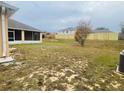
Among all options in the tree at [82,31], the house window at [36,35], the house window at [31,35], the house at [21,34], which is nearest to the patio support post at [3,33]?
the house at [21,34]

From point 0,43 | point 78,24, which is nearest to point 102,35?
point 78,24

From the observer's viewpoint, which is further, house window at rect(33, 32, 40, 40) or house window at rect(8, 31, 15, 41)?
house window at rect(33, 32, 40, 40)

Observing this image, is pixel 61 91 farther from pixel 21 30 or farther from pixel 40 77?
pixel 21 30

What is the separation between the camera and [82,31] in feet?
70.1

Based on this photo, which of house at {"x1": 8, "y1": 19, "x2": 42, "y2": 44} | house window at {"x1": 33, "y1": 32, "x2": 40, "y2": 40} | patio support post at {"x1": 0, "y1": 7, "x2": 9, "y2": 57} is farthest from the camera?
house window at {"x1": 33, "y1": 32, "x2": 40, "y2": 40}

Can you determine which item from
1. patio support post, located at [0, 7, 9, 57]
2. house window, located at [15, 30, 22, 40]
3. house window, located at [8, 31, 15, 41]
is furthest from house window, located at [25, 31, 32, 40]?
patio support post, located at [0, 7, 9, 57]

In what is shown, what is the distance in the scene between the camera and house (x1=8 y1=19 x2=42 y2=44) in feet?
61.5

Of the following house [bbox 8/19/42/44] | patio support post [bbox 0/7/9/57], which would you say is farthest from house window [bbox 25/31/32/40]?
patio support post [bbox 0/7/9/57]

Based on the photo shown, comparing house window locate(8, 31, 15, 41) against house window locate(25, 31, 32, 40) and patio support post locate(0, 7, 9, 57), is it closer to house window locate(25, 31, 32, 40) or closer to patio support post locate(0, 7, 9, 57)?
house window locate(25, 31, 32, 40)

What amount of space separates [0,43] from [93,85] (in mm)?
4465

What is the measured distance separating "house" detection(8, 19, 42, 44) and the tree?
6503 mm

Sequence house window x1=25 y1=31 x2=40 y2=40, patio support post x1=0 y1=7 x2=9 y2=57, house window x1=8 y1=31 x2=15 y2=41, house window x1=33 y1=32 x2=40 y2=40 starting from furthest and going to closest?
house window x1=33 y1=32 x2=40 y2=40, house window x1=25 y1=31 x2=40 y2=40, house window x1=8 y1=31 x2=15 y2=41, patio support post x1=0 y1=7 x2=9 y2=57

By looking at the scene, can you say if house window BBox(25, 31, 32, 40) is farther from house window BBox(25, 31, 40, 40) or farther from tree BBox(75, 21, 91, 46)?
tree BBox(75, 21, 91, 46)

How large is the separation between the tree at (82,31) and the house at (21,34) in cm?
650
